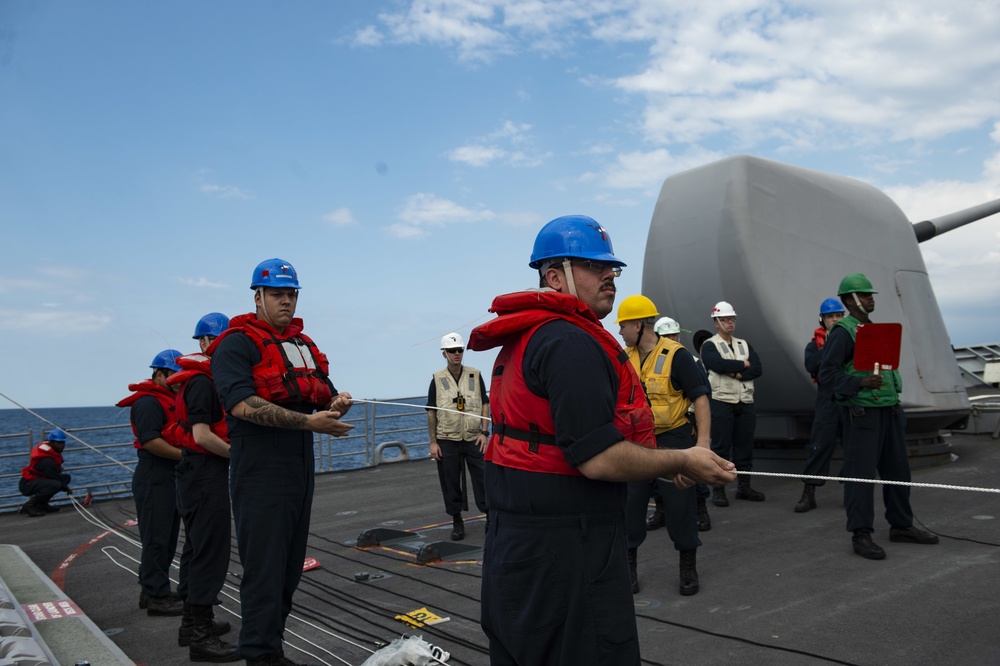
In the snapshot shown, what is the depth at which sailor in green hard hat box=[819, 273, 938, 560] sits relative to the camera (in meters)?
6.20

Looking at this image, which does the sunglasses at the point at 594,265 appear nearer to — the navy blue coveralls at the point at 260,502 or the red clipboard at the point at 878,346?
the navy blue coveralls at the point at 260,502

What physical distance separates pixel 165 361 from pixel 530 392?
483 centimetres

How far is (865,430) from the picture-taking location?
20.8 feet

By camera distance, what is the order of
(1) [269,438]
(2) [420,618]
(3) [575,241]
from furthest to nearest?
1. (2) [420,618]
2. (1) [269,438]
3. (3) [575,241]

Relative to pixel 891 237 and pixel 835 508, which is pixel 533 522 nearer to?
pixel 835 508

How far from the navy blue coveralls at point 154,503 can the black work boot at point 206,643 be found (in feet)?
4.04

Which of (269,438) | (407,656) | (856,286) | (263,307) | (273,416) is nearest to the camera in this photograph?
(407,656)

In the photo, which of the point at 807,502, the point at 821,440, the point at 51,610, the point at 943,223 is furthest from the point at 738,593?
the point at 943,223

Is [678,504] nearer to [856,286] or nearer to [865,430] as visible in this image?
[865,430]

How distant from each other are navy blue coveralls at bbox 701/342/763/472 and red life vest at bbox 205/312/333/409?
557 cm

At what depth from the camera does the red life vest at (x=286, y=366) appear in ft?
13.6

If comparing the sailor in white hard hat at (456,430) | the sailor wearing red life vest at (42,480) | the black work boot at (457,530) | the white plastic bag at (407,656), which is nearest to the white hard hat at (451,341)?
the sailor in white hard hat at (456,430)

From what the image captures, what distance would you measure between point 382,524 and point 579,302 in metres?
7.47

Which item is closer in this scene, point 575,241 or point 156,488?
point 575,241
